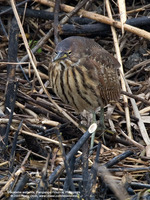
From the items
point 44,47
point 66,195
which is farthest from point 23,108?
point 66,195

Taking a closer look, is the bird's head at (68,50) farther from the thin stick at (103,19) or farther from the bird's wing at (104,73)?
the thin stick at (103,19)

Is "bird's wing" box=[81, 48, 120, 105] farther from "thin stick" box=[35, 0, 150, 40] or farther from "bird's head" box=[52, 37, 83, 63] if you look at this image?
"thin stick" box=[35, 0, 150, 40]

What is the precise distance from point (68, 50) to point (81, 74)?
0.28 metres

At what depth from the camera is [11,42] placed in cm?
464

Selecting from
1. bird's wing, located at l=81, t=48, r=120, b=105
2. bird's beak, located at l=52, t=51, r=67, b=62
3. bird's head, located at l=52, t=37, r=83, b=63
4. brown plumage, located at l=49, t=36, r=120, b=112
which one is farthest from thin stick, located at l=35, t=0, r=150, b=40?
bird's beak, located at l=52, t=51, r=67, b=62

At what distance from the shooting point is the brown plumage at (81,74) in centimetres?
436

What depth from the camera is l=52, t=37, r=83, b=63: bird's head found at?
4246 millimetres

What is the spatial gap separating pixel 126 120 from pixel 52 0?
1642 millimetres

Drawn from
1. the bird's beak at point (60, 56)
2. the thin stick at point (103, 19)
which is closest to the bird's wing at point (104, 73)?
the bird's beak at point (60, 56)

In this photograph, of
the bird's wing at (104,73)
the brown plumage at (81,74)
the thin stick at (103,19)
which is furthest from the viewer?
the thin stick at (103,19)

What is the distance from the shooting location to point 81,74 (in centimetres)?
443

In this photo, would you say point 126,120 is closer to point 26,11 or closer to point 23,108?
point 23,108

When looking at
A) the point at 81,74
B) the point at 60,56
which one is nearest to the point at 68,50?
the point at 60,56

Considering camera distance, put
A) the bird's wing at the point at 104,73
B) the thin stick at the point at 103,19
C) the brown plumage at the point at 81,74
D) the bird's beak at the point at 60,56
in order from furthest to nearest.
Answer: the thin stick at the point at 103,19, the bird's wing at the point at 104,73, the brown plumage at the point at 81,74, the bird's beak at the point at 60,56
